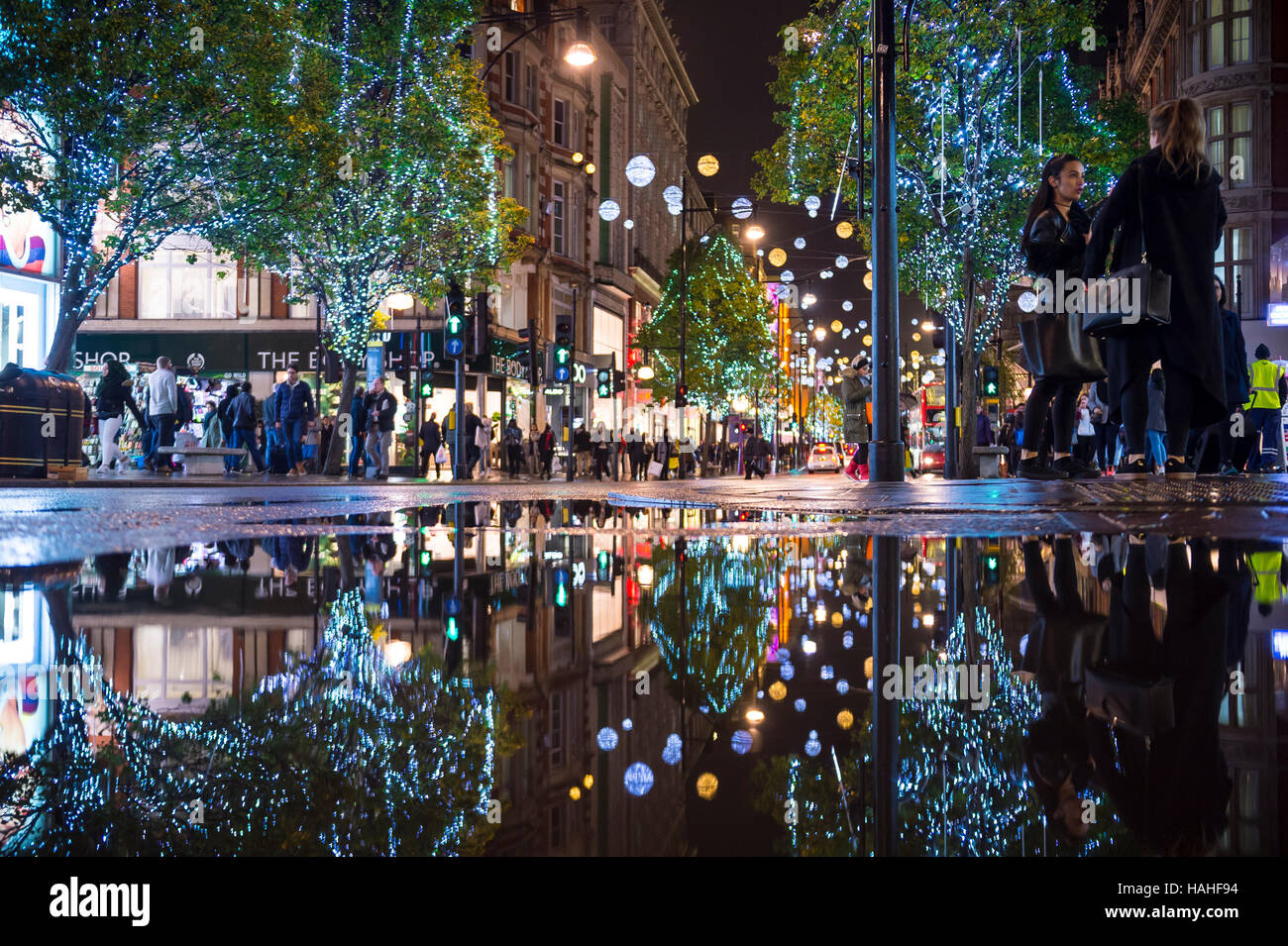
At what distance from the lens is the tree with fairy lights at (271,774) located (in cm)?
98

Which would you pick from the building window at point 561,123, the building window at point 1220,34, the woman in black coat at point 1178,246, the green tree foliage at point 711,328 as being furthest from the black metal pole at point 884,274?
the green tree foliage at point 711,328

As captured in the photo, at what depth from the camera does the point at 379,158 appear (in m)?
25.3

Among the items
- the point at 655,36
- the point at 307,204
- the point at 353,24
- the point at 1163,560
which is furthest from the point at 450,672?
the point at 655,36

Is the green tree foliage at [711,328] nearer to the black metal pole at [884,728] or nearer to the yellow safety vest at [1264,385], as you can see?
the yellow safety vest at [1264,385]

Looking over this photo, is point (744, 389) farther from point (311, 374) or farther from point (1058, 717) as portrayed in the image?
point (1058, 717)

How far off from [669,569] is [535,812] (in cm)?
212

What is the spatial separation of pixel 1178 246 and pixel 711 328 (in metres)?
49.9

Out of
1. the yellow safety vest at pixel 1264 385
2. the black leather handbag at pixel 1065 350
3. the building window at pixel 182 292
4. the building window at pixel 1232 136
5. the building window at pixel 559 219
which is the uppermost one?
the building window at pixel 1232 136

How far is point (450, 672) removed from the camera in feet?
5.32

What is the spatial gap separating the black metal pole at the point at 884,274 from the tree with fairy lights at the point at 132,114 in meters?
12.3

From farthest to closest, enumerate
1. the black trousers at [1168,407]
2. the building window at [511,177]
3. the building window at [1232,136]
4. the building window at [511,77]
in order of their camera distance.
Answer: the building window at [1232,136]
the building window at [511,177]
the building window at [511,77]
the black trousers at [1168,407]

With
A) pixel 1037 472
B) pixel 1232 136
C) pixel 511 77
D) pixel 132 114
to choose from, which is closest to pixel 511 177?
pixel 511 77

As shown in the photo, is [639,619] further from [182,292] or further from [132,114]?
[182,292]

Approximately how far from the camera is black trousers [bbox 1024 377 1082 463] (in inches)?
338
